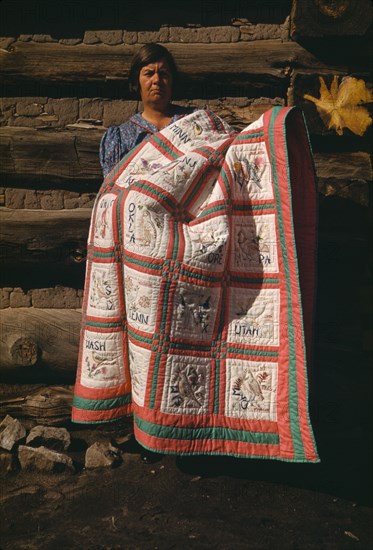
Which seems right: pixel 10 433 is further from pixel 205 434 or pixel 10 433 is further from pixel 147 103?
pixel 147 103

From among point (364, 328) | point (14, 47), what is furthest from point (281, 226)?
point (14, 47)

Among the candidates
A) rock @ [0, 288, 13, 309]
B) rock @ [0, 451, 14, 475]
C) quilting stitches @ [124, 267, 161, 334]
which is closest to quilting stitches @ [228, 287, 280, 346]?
quilting stitches @ [124, 267, 161, 334]

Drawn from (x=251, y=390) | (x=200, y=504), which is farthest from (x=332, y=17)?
(x=200, y=504)

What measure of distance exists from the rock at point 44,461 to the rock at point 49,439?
0.31 ft

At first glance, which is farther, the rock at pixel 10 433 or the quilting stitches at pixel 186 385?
→ the rock at pixel 10 433

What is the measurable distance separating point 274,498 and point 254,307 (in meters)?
0.92

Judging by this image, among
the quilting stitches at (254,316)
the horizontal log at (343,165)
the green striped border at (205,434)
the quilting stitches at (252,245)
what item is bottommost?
the green striped border at (205,434)

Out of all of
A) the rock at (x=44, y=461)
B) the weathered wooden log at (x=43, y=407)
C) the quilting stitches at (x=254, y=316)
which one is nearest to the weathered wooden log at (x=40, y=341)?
the weathered wooden log at (x=43, y=407)

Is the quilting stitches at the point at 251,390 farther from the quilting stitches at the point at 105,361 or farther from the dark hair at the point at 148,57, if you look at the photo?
the dark hair at the point at 148,57

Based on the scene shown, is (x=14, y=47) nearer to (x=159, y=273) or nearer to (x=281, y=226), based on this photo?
(x=159, y=273)

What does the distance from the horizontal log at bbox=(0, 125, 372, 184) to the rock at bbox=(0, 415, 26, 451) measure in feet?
4.63

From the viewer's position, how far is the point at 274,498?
7.59ft

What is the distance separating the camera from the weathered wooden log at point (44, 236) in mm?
2957

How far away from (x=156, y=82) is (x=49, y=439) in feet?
6.49
